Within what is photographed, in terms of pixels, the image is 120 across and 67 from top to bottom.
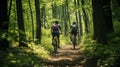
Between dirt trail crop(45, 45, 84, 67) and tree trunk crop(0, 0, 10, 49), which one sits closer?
tree trunk crop(0, 0, 10, 49)

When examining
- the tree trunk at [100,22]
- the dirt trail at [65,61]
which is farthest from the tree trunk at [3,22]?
the tree trunk at [100,22]

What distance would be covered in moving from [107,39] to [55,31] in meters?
6.29

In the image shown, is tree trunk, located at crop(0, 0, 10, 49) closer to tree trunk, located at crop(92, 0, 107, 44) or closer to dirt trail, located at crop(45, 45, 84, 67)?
dirt trail, located at crop(45, 45, 84, 67)

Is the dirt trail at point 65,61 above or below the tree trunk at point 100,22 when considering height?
below

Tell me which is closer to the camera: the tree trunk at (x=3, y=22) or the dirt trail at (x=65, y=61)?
the tree trunk at (x=3, y=22)

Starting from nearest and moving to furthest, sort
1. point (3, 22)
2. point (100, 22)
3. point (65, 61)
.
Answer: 1. point (3, 22)
2. point (100, 22)
3. point (65, 61)

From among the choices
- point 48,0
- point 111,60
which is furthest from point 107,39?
point 48,0

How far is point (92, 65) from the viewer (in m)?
11.1

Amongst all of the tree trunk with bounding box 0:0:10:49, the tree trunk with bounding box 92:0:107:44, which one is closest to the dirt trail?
the tree trunk with bounding box 92:0:107:44

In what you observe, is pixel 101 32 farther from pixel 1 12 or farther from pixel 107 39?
pixel 1 12

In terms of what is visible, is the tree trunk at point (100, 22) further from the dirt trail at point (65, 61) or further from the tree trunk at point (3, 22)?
the tree trunk at point (3, 22)

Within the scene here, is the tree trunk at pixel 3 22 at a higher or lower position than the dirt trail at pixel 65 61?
higher

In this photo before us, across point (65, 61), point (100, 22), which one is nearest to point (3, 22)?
point (65, 61)

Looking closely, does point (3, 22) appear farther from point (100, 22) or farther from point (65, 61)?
point (100, 22)
